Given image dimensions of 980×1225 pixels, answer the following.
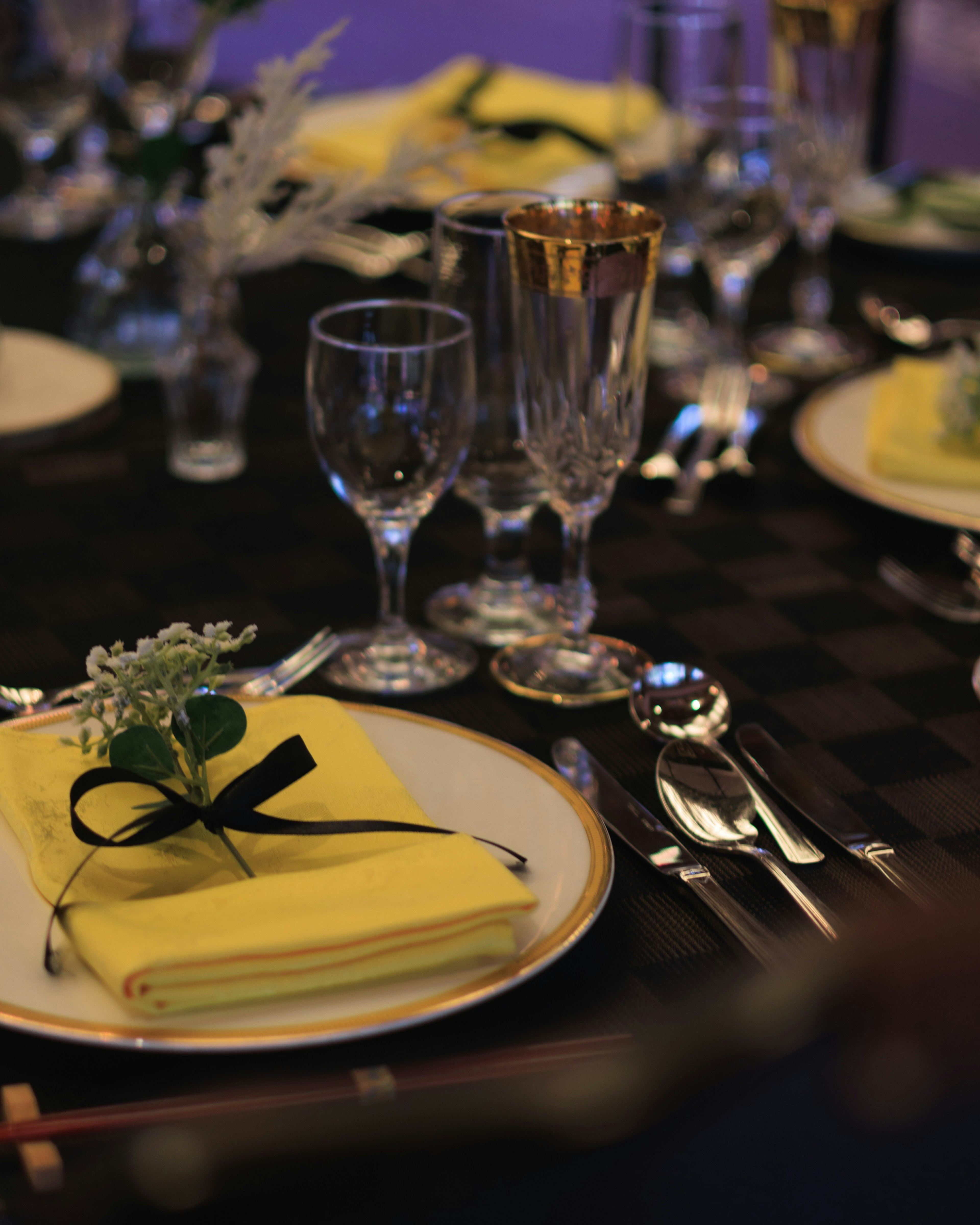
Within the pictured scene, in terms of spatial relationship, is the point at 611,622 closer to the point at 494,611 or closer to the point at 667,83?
the point at 494,611

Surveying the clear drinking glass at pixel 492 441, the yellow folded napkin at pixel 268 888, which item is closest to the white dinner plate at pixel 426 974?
the yellow folded napkin at pixel 268 888

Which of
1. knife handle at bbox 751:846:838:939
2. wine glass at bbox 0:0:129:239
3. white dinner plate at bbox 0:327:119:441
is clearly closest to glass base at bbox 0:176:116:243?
wine glass at bbox 0:0:129:239

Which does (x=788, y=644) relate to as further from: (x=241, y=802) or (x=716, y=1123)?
(x=716, y=1123)

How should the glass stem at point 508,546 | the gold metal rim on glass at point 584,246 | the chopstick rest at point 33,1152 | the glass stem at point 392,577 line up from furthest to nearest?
the glass stem at point 508,546, the glass stem at point 392,577, the gold metal rim on glass at point 584,246, the chopstick rest at point 33,1152

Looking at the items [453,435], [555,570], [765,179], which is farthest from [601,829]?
[765,179]

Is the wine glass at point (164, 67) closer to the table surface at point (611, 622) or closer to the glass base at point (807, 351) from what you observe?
the table surface at point (611, 622)

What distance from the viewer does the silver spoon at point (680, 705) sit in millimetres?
851

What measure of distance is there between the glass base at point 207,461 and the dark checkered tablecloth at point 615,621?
2cm

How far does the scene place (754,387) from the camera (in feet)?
4.70

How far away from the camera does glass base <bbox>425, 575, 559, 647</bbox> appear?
991mm

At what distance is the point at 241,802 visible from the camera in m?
0.67

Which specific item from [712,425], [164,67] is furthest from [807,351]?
[164,67]

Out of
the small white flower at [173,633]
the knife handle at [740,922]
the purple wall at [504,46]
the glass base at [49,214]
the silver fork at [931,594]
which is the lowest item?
the purple wall at [504,46]

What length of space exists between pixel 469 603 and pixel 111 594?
0.87ft
